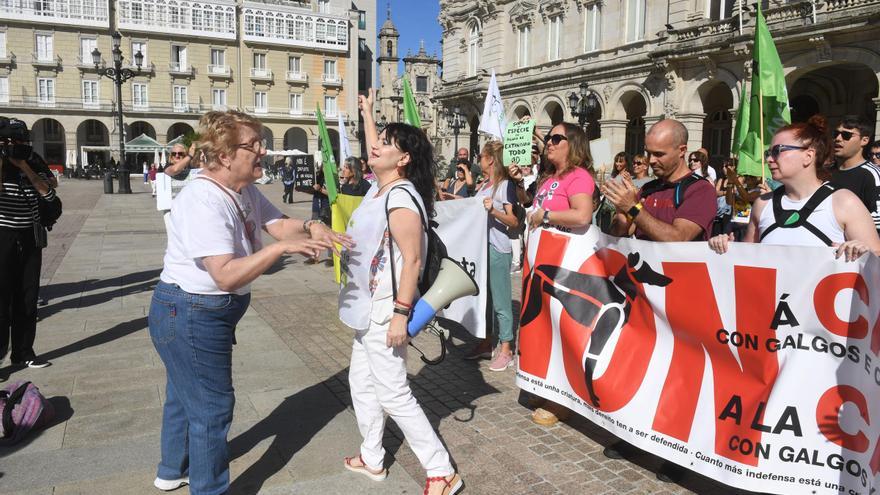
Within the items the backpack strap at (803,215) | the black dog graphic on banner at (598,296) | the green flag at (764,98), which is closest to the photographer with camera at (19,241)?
the black dog graphic on banner at (598,296)

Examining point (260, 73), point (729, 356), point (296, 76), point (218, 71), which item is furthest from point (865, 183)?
point (296, 76)

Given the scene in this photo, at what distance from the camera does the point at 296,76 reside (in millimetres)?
59219

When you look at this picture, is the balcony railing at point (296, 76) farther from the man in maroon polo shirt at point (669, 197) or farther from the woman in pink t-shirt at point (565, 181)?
the man in maroon polo shirt at point (669, 197)

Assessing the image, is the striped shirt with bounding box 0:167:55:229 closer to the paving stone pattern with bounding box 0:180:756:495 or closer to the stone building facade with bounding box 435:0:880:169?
the paving stone pattern with bounding box 0:180:756:495

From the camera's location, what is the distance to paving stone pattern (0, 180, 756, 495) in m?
3.42

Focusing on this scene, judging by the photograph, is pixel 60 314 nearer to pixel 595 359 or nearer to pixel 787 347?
pixel 595 359

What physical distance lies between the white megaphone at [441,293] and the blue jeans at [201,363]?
848 mm

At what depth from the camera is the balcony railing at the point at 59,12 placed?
4912 centimetres

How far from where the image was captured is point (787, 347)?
2.97 m

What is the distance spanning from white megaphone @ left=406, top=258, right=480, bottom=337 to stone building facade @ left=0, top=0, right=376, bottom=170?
55.6m

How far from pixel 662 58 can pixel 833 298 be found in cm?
2351

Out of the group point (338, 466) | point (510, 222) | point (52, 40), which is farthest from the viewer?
point (52, 40)

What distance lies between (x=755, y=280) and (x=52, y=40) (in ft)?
199

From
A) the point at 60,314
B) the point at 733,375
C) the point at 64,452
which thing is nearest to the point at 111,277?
the point at 60,314
